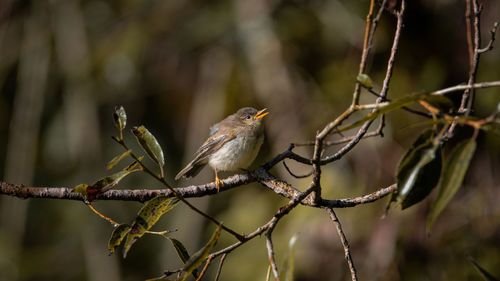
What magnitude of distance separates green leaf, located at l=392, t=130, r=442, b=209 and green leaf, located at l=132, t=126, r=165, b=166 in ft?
2.44

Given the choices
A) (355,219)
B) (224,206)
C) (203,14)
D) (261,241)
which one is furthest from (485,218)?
(203,14)

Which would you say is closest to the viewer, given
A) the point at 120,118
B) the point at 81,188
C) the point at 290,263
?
the point at 290,263

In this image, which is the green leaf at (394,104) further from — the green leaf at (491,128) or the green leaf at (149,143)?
the green leaf at (149,143)

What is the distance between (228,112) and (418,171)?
13.4ft

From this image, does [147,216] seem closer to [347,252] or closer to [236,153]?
[347,252]

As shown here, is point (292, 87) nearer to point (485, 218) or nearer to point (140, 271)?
point (485, 218)

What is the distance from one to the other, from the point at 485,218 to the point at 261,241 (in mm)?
1845

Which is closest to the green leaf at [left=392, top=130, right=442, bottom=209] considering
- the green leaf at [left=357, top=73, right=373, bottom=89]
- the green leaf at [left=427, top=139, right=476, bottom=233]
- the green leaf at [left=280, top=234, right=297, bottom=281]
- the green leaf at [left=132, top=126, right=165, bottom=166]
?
the green leaf at [left=427, top=139, right=476, bottom=233]

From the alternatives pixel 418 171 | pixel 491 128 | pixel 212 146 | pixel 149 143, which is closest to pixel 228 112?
pixel 212 146

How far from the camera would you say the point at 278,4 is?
5.30 m

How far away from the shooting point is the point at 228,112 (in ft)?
17.4

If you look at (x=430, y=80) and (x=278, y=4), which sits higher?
(x=278, y=4)

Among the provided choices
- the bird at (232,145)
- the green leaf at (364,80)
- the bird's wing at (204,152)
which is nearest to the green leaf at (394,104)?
the green leaf at (364,80)

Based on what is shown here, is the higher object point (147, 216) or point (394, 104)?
point (394, 104)
